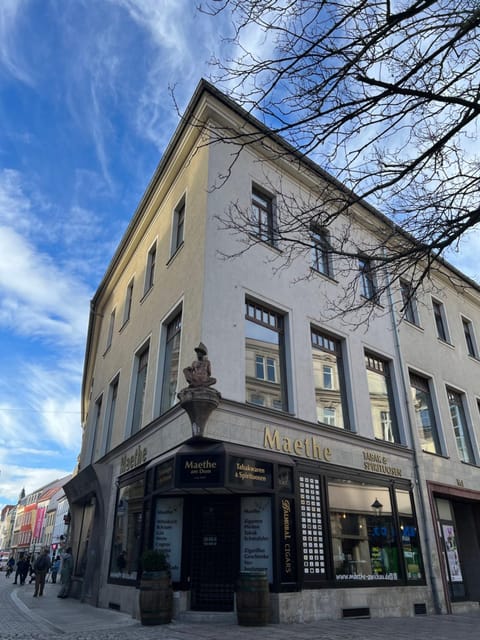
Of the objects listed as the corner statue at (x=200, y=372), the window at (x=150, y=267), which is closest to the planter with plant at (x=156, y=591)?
the corner statue at (x=200, y=372)

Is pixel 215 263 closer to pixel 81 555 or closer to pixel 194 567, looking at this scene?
pixel 194 567

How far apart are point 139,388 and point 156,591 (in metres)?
6.71

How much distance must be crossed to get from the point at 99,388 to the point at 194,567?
448 inches

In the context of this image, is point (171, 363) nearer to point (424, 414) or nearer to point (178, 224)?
point (178, 224)

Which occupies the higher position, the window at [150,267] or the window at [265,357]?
the window at [150,267]

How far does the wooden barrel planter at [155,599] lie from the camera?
8.09 m

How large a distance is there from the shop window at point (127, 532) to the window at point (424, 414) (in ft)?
28.1

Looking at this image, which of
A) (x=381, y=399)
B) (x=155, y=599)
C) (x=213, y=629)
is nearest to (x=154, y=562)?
(x=155, y=599)

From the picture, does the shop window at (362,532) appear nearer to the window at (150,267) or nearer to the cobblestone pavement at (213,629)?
the cobblestone pavement at (213,629)

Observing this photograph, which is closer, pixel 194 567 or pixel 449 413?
pixel 194 567

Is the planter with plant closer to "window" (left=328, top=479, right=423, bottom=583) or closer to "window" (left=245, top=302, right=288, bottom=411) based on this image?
"window" (left=245, top=302, right=288, bottom=411)

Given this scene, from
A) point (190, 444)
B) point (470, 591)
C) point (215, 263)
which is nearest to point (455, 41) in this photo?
point (215, 263)

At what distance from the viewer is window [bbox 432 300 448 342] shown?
60.7 ft

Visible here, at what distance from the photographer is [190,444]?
9.11 metres
